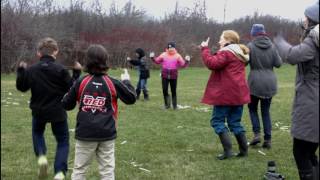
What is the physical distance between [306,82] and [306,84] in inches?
0.7

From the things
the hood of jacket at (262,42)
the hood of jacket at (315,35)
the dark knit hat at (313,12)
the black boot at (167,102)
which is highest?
the dark knit hat at (313,12)

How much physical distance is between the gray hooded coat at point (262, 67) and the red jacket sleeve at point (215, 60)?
3.46ft

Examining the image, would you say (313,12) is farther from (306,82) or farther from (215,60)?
(215,60)

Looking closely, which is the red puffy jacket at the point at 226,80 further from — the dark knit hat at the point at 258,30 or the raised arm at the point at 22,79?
the raised arm at the point at 22,79

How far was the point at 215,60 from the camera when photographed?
22.5 feet

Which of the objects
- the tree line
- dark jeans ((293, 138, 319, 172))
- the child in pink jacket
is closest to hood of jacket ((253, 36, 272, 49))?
dark jeans ((293, 138, 319, 172))

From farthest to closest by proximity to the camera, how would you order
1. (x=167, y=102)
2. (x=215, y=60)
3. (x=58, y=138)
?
(x=167, y=102) → (x=215, y=60) → (x=58, y=138)

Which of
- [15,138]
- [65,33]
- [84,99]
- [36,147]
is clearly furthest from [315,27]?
[65,33]

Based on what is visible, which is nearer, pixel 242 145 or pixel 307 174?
pixel 307 174

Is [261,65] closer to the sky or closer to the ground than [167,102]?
closer to the sky

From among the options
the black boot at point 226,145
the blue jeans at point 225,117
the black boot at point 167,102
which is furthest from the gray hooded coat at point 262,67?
the black boot at point 167,102

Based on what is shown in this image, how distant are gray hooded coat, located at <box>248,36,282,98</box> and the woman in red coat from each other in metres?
0.62

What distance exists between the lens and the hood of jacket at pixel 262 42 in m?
7.81

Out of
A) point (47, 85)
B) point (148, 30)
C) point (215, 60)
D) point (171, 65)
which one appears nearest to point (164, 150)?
point (215, 60)
